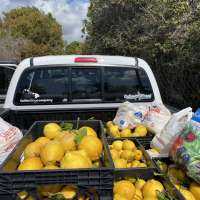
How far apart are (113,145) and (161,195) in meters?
1.04

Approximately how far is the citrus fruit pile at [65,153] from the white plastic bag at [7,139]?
32 cm

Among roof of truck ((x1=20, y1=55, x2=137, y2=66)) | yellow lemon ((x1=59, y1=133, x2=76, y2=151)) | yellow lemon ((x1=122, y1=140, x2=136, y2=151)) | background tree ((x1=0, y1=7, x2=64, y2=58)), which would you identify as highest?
background tree ((x1=0, y1=7, x2=64, y2=58))

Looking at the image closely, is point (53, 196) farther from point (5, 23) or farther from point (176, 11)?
point (5, 23)

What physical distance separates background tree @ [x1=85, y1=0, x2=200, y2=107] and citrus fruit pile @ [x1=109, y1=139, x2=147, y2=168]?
842 cm

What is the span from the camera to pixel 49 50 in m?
59.4

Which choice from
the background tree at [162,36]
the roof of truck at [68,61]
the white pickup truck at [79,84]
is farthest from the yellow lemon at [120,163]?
the background tree at [162,36]

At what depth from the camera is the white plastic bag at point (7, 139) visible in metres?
3.28

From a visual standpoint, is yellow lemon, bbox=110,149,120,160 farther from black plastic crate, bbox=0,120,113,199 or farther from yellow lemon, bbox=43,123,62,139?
black plastic crate, bbox=0,120,113,199

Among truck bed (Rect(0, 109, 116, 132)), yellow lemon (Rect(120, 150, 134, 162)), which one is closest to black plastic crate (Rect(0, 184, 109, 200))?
yellow lemon (Rect(120, 150, 134, 162))

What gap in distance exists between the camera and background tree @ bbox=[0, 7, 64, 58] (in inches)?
2299

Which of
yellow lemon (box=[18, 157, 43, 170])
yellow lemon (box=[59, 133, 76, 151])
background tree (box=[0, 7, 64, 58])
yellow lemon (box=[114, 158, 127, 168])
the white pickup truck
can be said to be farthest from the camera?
background tree (box=[0, 7, 64, 58])

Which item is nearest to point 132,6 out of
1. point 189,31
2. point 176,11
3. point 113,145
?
point 176,11

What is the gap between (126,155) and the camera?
3.28 metres

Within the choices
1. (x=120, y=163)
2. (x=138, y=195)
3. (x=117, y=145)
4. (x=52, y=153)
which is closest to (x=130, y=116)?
(x=117, y=145)
